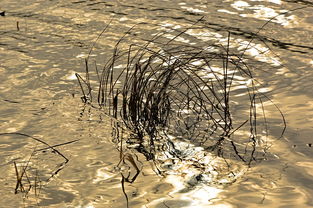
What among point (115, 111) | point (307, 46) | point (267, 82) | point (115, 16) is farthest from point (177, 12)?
point (115, 111)

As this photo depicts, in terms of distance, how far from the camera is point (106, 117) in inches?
237

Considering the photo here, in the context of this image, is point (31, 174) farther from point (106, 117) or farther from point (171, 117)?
point (171, 117)

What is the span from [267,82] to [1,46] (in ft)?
10.2

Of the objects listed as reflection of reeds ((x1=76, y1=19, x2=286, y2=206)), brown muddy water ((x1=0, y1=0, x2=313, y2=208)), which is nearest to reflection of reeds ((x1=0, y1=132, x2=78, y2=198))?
brown muddy water ((x1=0, y1=0, x2=313, y2=208))

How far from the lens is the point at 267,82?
22.6 ft

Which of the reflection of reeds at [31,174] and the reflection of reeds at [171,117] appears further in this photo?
the reflection of reeds at [171,117]

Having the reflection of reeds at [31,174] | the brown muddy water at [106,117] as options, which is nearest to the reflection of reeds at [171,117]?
the brown muddy water at [106,117]

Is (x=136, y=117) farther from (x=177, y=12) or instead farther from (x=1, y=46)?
(x=177, y=12)

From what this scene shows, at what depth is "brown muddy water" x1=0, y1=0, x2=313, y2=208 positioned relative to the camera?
4.67 metres

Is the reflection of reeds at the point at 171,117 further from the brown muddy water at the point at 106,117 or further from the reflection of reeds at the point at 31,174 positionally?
the reflection of reeds at the point at 31,174

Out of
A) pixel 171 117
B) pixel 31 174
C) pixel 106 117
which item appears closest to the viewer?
pixel 31 174

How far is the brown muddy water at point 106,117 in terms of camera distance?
4672mm

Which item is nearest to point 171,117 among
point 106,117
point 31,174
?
point 106,117

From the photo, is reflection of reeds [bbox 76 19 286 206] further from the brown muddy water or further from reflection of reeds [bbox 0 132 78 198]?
reflection of reeds [bbox 0 132 78 198]
